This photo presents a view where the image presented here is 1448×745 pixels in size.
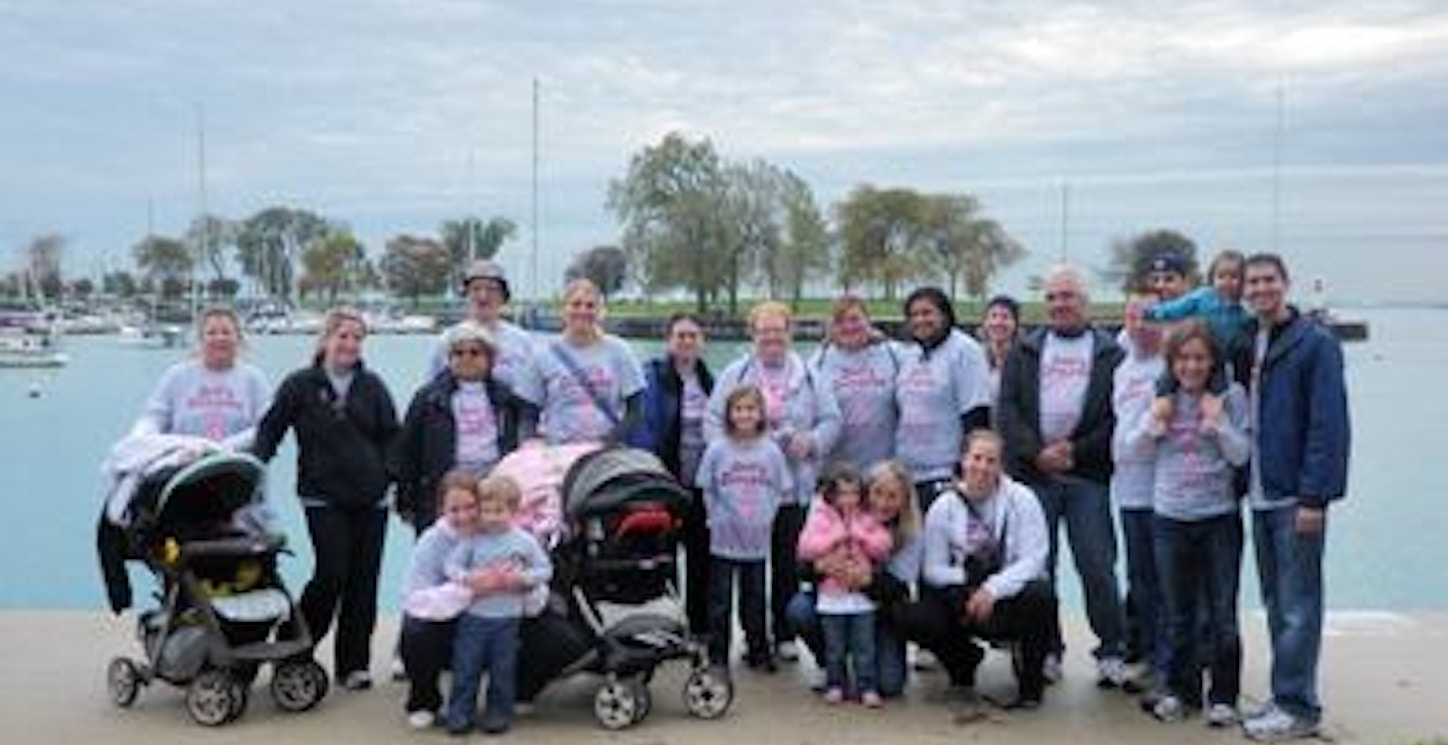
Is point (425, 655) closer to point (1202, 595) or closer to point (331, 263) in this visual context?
point (1202, 595)

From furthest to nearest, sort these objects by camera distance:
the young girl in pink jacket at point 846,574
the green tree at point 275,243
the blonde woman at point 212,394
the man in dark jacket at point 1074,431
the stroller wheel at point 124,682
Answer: the green tree at point 275,243 < the man in dark jacket at point 1074,431 < the blonde woman at point 212,394 < the young girl in pink jacket at point 846,574 < the stroller wheel at point 124,682

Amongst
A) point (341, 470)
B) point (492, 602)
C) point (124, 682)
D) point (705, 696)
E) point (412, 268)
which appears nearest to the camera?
point (492, 602)

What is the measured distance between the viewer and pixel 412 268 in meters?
97.6

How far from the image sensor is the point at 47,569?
46.9ft

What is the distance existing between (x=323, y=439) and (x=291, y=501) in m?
11.9

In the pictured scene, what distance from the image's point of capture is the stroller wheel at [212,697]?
5695 mm

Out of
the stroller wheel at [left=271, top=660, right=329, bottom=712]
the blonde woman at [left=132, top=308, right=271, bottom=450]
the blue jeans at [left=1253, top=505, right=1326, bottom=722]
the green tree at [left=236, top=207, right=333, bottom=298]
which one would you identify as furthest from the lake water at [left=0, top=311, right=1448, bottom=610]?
the green tree at [left=236, top=207, right=333, bottom=298]

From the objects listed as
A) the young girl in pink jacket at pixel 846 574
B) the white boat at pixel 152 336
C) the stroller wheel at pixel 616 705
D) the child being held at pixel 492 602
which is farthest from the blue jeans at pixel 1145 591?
the white boat at pixel 152 336

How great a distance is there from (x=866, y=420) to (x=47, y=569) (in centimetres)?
1022

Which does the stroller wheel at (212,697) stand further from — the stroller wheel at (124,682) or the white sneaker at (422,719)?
the white sneaker at (422,719)

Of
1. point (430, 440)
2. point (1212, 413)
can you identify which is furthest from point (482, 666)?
point (1212, 413)

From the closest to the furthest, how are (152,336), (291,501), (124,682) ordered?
(124,682)
(291,501)
(152,336)

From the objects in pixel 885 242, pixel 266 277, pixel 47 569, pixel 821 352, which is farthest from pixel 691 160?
pixel 821 352

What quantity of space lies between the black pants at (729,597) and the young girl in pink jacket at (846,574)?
15.6 inches
